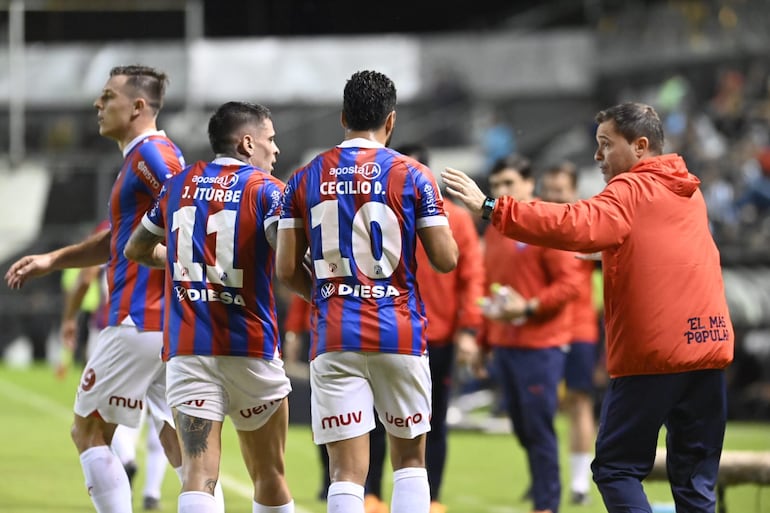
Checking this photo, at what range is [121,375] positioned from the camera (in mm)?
7035

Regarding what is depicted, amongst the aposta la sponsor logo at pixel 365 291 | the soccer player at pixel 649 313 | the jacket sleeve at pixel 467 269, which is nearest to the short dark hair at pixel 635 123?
the soccer player at pixel 649 313

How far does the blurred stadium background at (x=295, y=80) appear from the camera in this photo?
27688mm

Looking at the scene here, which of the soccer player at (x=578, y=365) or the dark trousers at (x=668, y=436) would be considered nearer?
the dark trousers at (x=668, y=436)

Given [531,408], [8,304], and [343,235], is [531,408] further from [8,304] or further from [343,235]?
[8,304]

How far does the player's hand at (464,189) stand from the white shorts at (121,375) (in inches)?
75.4

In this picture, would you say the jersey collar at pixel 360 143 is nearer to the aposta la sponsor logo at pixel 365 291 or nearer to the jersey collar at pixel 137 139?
the aposta la sponsor logo at pixel 365 291

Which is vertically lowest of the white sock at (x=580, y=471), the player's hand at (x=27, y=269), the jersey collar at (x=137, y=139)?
the white sock at (x=580, y=471)

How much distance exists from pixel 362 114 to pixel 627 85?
23.5 m

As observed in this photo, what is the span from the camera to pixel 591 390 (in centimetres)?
1109

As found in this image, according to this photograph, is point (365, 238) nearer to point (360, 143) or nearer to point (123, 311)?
point (360, 143)

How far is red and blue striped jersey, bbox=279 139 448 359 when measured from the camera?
6.03 metres

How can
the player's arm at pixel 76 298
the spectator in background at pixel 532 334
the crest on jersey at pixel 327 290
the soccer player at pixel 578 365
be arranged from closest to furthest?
1. the crest on jersey at pixel 327 290
2. the spectator in background at pixel 532 334
3. the player's arm at pixel 76 298
4. the soccer player at pixel 578 365

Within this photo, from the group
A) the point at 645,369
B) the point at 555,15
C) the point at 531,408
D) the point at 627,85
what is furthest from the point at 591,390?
the point at 555,15

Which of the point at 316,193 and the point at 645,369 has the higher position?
the point at 316,193
